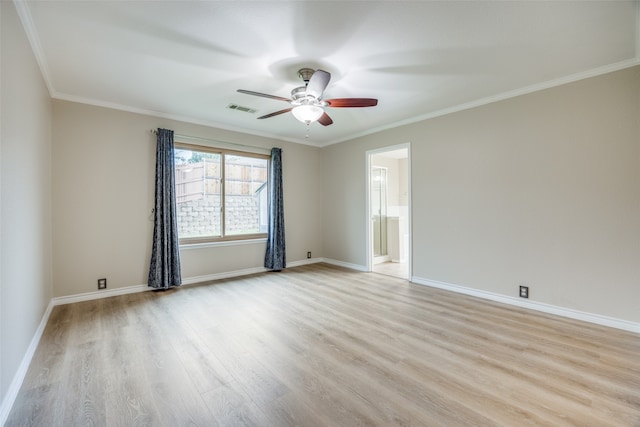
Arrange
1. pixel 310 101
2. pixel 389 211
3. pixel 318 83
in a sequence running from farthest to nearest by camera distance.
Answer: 1. pixel 389 211
2. pixel 310 101
3. pixel 318 83

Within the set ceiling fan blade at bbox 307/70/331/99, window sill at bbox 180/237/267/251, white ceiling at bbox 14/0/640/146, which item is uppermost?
white ceiling at bbox 14/0/640/146

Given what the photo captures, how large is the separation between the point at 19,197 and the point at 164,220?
1993 mm

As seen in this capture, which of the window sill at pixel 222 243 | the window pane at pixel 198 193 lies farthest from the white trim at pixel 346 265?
the window pane at pixel 198 193

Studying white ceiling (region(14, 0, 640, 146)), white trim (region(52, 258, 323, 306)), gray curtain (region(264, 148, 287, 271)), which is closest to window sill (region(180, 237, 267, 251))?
gray curtain (region(264, 148, 287, 271))

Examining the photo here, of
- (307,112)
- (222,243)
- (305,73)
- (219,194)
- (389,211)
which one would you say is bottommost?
(222,243)

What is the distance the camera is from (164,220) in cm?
404

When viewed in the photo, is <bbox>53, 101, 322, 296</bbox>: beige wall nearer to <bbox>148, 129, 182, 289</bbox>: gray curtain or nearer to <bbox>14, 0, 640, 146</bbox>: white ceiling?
<bbox>148, 129, 182, 289</bbox>: gray curtain

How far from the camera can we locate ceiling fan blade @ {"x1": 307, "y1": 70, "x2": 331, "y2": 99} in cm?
242

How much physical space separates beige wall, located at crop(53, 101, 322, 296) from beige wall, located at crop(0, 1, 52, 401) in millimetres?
581

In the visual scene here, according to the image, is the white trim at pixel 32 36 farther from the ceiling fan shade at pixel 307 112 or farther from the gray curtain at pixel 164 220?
the ceiling fan shade at pixel 307 112

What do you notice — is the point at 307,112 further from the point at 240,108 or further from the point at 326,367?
the point at 326,367

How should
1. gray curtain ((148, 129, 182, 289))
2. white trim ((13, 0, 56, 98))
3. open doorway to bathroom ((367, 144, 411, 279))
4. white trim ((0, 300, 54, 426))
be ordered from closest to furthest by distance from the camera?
1. white trim ((0, 300, 54, 426))
2. white trim ((13, 0, 56, 98))
3. gray curtain ((148, 129, 182, 289))
4. open doorway to bathroom ((367, 144, 411, 279))

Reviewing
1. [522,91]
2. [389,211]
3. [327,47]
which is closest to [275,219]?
[389,211]

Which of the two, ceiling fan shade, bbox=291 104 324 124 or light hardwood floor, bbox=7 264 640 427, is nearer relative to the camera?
light hardwood floor, bbox=7 264 640 427
